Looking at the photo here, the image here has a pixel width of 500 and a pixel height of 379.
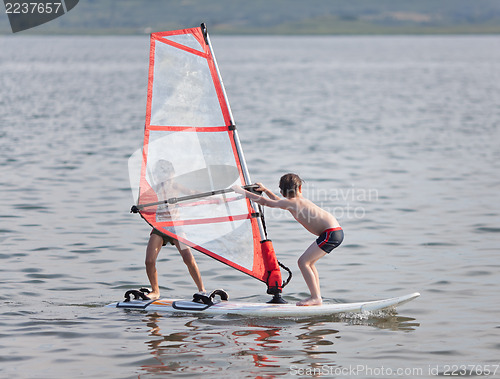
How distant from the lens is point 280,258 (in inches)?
666

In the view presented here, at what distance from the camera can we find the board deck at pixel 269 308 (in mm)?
12484

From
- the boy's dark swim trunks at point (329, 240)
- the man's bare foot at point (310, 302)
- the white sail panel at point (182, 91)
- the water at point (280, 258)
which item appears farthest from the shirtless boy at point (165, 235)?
the boy's dark swim trunks at point (329, 240)

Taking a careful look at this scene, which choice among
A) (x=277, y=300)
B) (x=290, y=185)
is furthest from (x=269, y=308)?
(x=290, y=185)

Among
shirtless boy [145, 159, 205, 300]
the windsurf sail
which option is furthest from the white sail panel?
shirtless boy [145, 159, 205, 300]

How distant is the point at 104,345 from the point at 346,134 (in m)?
30.6

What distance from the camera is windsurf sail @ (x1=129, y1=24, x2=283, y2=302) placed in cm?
1279

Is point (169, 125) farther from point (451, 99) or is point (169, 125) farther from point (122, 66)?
point (122, 66)

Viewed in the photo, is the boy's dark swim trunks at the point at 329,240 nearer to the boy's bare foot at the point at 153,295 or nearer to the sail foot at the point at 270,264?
the sail foot at the point at 270,264

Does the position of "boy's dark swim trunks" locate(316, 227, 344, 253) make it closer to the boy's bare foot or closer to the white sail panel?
the white sail panel

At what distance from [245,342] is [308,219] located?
2.07 meters

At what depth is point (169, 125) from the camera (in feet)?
42.5

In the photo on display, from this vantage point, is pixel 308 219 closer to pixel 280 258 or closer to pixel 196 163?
pixel 196 163

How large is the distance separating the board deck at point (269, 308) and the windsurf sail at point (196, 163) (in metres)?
0.45

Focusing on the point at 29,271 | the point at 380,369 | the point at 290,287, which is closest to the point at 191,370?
the point at 380,369
